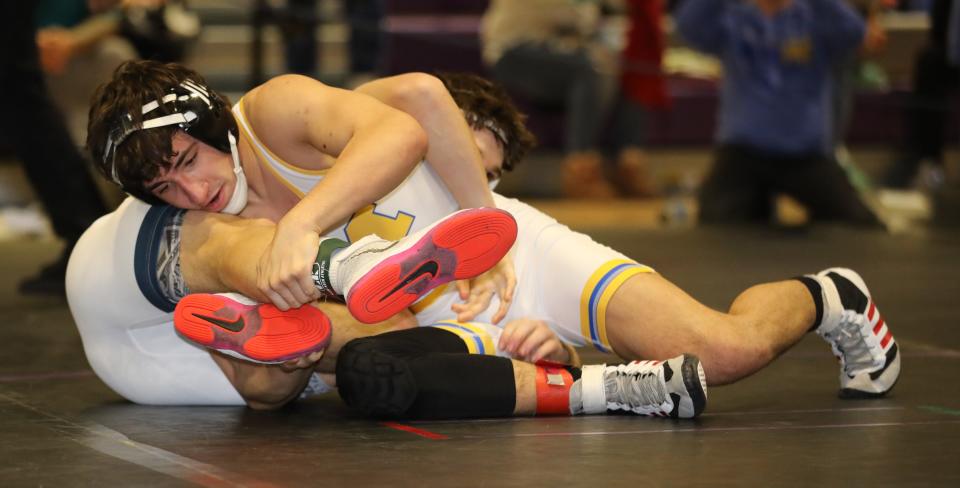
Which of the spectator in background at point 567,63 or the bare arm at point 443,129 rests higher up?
the bare arm at point 443,129

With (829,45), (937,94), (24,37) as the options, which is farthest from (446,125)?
(937,94)

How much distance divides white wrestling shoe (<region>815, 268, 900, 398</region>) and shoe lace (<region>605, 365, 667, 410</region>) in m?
0.42

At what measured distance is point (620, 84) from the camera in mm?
7254

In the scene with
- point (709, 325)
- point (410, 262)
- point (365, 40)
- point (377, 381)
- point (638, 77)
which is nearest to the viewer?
point (410, 262)

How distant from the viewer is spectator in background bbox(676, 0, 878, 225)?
5.55m

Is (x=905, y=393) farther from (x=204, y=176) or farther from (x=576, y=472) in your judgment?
(x=204, y=176)

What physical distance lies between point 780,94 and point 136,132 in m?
3.77

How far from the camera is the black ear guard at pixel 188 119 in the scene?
7.63 feet

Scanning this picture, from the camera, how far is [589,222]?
631 cm

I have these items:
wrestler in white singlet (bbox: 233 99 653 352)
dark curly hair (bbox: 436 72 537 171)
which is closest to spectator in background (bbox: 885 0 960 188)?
dark curly hair (bbox: 436 72 537 171)

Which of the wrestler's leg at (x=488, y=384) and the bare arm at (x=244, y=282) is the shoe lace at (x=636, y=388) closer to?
the wrestler's leg at (x=488, y=384)

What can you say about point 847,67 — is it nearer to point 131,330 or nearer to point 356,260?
point 131,330

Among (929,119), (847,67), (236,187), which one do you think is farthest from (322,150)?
(929,119)

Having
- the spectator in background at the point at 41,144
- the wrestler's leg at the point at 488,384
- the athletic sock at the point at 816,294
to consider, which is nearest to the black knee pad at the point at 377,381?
the wrestler's leg at the point at 488,384
